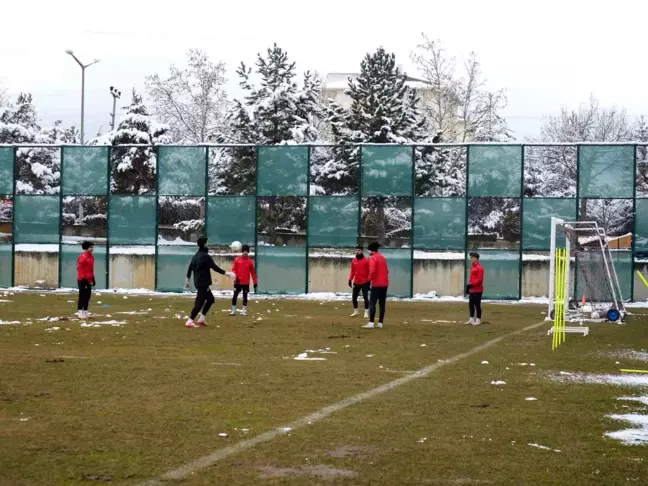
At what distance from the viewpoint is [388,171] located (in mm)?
35938

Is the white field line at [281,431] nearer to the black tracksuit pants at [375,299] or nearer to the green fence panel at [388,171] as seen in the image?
the black tracksuit pants at [375,299]

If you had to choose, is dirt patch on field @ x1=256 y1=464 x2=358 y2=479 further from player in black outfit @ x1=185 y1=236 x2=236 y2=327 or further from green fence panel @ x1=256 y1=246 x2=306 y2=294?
green fence panel @ x1=256 y1=246 x2=306 y2=294

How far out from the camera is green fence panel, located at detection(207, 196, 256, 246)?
120 feet

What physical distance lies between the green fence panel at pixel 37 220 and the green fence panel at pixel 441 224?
1351cm

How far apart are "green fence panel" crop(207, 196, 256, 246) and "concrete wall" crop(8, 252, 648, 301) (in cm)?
76

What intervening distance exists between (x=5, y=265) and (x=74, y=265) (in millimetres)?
2858

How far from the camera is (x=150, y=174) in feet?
137

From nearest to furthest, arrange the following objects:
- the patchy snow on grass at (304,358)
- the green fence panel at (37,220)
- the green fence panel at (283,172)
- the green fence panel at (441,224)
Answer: the patchy snow on grass at (304,358) → the green fence panel at (441,224) → the green fence panel at (283,172) → the green fence panel at (37,220)

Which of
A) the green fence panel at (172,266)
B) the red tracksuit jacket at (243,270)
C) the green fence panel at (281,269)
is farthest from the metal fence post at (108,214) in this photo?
the red tracksuit jacket at (243,270)

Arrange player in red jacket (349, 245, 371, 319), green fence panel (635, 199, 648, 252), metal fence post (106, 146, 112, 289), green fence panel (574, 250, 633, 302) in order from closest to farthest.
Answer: player in red jacket (349, 245, 371, 319)
green fence panel (574, 250, 633, 302)
green fence panel (635, 199, 648, 252)
metal fence post (106, 146, 112, 289)

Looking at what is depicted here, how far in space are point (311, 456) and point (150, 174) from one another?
3463 centimetres

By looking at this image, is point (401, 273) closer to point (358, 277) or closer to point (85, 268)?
point (358, 277)

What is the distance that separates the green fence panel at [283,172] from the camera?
36469 millimetres

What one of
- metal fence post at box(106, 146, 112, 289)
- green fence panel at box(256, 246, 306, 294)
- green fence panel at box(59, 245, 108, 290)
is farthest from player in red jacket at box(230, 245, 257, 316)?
green fence panel at box(59, 245, 108, 290)
